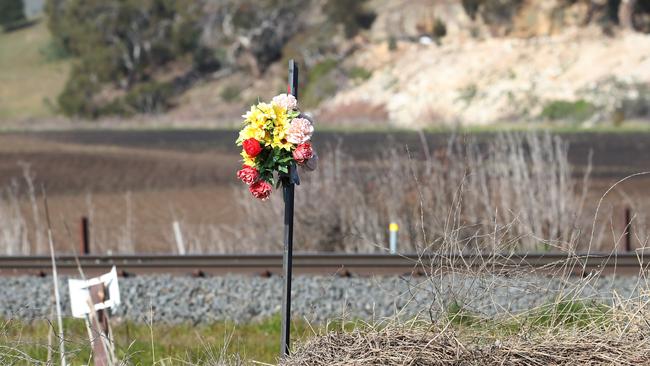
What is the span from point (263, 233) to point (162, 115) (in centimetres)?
4698

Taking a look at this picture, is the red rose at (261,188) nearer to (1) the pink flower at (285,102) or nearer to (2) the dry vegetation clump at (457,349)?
(1) the pink flower at (285,102)

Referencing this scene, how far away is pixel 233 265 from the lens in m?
12.7

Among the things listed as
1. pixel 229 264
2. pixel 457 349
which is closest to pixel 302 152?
pixel 457 349

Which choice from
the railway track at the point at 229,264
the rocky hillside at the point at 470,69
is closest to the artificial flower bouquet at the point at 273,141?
the railway track at the point at 229,264

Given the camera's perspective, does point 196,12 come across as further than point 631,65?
Yes

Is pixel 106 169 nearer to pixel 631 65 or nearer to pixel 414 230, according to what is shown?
pixel 414 230

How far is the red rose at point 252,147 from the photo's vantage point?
617 cm

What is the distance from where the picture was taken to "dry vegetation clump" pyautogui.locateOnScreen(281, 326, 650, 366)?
563cm

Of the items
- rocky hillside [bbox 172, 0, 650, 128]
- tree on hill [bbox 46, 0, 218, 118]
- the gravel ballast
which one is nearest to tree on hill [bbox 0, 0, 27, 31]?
tree on hill [bbox 46, 0, 218, 118]

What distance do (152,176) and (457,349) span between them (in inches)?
924

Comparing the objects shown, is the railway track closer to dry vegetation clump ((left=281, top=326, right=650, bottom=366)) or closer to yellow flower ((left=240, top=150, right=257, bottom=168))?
yellow flower ((left=240, top=150, right=257, bottom=168))

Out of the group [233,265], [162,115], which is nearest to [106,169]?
[233,265]

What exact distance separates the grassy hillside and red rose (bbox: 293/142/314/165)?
59957 mm

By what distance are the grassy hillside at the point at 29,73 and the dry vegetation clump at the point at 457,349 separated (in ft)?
199
